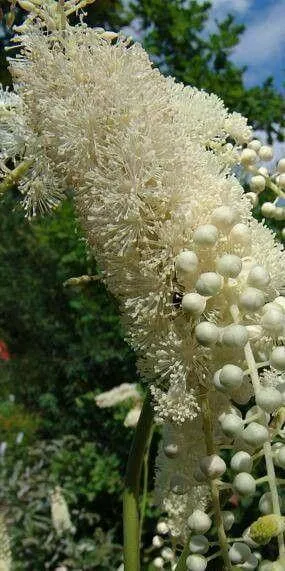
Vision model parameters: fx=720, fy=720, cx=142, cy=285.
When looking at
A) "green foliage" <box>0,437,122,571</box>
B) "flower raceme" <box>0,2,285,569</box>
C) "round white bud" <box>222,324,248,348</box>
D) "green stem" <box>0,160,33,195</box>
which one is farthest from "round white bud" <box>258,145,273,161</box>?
"green foliage" <box>0,437,122,571</box>

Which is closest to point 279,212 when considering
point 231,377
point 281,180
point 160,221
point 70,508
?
point 281,180

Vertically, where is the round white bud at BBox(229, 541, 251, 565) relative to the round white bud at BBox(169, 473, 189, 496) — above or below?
below

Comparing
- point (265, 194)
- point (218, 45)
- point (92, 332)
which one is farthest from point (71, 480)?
point (218, 45)

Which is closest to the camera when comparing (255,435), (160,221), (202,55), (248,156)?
(255,435)

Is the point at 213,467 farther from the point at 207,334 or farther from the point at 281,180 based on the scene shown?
the point at 281,180

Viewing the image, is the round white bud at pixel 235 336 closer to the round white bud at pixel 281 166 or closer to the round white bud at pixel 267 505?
the round white bud at pixel 267 505

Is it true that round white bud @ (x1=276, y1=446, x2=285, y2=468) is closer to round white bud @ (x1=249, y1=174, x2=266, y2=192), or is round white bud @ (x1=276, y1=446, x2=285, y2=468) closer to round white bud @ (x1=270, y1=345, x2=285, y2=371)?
round white bud @ (x1=270, y1=345, x2=285, y2=371)
